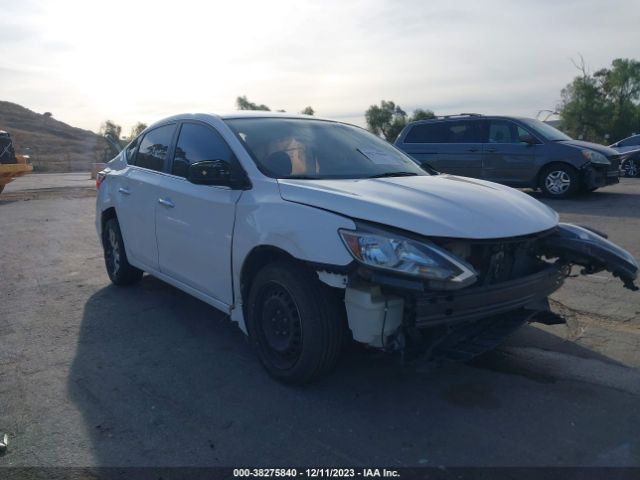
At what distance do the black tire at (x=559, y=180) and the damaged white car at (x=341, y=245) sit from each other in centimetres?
833

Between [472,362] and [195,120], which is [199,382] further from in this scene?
[195,120]

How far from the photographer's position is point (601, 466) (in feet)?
8.99

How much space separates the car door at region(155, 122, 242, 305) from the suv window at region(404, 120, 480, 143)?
9236mm

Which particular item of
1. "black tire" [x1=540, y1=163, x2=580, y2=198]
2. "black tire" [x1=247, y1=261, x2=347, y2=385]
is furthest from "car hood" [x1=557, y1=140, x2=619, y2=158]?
"black tire" [x1=247, y1=261, x2=347, y2=385]

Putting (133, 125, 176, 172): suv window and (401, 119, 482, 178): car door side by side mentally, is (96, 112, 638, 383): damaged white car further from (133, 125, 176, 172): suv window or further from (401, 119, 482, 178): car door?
(401, 119, 482, 178): car door

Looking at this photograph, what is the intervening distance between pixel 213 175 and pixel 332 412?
174cm

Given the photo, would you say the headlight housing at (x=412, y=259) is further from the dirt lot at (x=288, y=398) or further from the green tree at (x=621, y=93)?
the green tree at (x=621, y=93)

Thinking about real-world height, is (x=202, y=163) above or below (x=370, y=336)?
above

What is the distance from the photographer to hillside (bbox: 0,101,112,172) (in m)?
65.6

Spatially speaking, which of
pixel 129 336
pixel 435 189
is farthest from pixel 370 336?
pixel 129 336

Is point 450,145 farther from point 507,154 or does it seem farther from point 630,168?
point 630,168

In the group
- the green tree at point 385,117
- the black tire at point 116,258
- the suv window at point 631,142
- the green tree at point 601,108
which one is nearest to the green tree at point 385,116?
the green tree at point 385,117

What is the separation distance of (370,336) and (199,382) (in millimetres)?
1325

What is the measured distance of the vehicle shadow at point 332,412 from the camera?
114 inches
